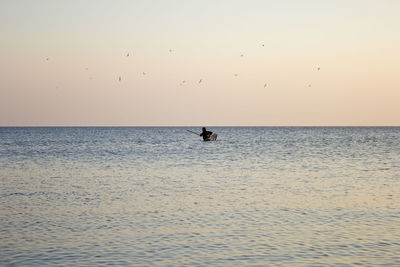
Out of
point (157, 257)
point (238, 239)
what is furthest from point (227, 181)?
point (157, 257)

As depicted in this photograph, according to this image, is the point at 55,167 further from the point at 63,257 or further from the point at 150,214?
the point at 63,257

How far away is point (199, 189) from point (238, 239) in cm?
1037

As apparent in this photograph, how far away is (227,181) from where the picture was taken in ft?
88.7

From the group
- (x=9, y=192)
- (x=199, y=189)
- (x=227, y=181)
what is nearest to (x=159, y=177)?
(x=227, y=181)

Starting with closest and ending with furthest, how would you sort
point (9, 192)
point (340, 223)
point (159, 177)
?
point (340, 223) < point (9, 192) < point (159, 177)

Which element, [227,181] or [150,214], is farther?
[227,181]

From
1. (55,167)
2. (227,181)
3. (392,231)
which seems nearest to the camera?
(392,231)

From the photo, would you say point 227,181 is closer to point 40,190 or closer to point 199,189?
point 199,189

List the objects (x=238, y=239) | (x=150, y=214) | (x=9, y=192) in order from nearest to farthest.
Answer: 1. (x=238, y=239)
2. (x=150, y=214)
3. (x=9, y=192)

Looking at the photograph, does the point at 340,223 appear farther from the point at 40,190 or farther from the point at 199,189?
the point at 40,190

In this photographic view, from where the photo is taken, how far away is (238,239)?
43.2 feet

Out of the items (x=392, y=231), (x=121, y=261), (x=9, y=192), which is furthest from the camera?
(x=9, y=192)

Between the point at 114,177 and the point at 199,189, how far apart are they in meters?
8.04

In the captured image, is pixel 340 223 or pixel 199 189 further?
pixel 199 189
